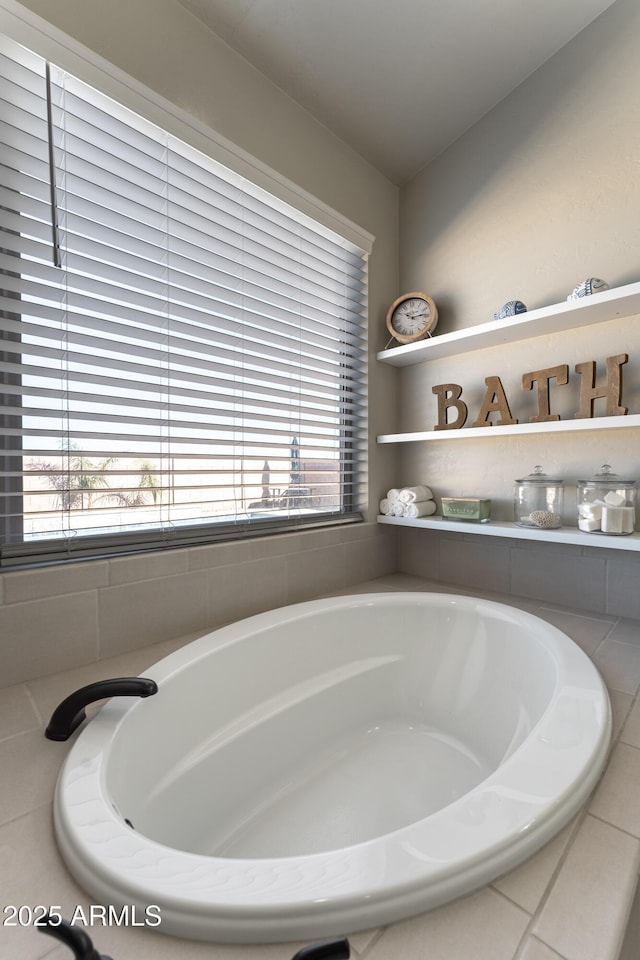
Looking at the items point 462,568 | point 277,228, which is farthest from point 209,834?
point 277,228

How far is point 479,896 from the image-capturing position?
0.50 m

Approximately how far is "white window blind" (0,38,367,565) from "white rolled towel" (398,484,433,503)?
0.44 m

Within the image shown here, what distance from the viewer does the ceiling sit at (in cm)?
135

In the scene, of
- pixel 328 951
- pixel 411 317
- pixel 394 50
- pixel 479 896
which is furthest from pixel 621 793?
pixel 394 50

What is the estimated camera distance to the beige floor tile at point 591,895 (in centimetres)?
45

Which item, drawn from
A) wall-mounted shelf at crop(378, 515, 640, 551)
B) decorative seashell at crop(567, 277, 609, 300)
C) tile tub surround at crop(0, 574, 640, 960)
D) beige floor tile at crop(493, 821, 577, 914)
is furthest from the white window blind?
beige floor tile at crop(493, 821, 577, 914)

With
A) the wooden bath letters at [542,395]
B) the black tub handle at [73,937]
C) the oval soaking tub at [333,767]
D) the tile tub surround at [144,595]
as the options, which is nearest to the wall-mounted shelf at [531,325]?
the wooden bath letters at [542,395]

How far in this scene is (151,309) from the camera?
126 centimetres

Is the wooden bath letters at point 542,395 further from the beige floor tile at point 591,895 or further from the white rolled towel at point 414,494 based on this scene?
the beige floor tile at point 591,895

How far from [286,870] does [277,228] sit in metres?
1.80

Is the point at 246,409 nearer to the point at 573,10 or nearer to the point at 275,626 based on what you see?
the point at 275,626

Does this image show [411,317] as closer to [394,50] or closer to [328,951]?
[394,50]

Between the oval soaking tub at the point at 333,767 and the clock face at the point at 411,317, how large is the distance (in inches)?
45.6

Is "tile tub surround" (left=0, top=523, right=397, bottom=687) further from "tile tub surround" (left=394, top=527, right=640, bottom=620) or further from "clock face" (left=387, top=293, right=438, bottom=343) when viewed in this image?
"clock face" (left=387, top=293, right=438, bottom=343)
